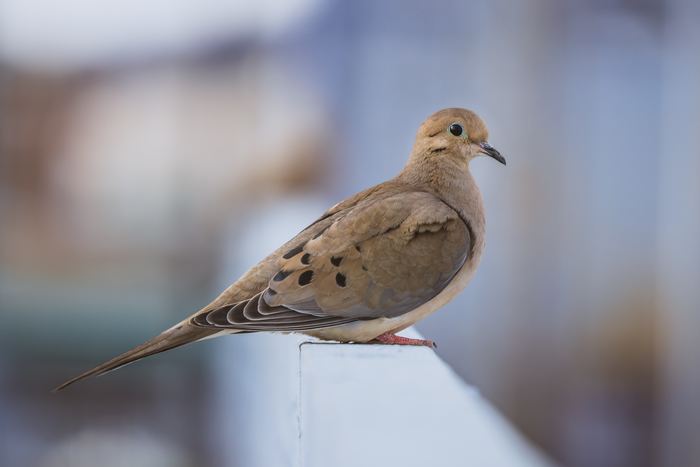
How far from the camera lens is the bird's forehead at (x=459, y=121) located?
1.29 meters

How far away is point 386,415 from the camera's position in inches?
32.9

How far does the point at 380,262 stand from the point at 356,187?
→ 107 inches

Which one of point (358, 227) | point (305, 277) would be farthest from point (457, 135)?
point (305, 277)

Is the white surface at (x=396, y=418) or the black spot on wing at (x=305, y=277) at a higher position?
the black spot on wing at (x=305, y=277)

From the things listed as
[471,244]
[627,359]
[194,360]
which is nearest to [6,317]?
[194,360]

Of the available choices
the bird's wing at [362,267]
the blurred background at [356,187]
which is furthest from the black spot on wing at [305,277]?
the blurred background at [356,187]

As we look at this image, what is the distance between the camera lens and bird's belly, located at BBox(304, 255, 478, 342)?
4.02ft

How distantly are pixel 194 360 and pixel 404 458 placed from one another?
5216 mm

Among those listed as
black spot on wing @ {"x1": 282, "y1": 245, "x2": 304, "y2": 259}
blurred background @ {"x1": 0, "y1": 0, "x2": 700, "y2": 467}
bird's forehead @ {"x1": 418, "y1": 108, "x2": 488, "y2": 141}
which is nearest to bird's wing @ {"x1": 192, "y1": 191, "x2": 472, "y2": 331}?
black spot on wing @ {"x1": 282, "y1": 245, "x2": 304, "y2": 259}

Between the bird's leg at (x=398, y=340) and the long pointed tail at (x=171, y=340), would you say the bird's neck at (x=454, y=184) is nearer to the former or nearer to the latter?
the bird's leg at (x=398, y=340)

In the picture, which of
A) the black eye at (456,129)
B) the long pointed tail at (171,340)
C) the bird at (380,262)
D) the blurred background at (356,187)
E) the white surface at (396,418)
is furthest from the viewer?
the blurred background at (356,187)

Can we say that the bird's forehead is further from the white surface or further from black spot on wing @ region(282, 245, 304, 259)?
the white surface

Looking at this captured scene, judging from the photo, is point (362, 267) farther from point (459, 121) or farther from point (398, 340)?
point (459, 121)

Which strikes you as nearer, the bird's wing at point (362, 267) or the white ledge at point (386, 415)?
the white ledge at point (386, 415)
